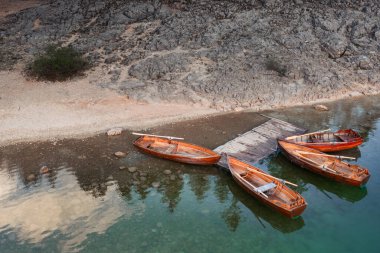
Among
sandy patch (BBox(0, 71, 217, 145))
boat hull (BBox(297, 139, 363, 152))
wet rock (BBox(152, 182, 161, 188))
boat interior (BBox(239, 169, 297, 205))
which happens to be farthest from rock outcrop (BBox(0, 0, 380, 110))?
wet rock (BBox(152, 182, 161, 188))

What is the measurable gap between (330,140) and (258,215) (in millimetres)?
9008

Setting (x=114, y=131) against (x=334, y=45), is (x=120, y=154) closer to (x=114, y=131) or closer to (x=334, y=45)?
(x=114, y=131)

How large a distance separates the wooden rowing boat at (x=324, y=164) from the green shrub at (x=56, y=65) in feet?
62.5

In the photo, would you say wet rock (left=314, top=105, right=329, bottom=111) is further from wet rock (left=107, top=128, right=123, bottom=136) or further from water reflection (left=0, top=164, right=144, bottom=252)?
water reflection (left=0, top=164, right=144, bottom=252)

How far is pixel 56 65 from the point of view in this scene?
30500 millimetres

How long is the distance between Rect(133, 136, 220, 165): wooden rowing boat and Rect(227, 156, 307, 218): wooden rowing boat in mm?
1356

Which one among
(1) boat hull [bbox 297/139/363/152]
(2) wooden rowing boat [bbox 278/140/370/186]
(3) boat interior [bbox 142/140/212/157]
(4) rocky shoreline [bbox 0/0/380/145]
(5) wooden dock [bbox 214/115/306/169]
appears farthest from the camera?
(4) rocky shoreline [bbox 0/0/380/145]

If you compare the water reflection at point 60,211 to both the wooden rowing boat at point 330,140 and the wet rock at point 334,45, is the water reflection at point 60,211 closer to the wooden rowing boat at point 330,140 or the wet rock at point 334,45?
the wooden rowing boat at point 330,140

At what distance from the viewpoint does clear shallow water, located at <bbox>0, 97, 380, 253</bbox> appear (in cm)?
1562

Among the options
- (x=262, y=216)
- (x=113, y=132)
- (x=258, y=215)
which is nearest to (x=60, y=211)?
(x=113, y=132)

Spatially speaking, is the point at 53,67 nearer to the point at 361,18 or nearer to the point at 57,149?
the point at 57,149

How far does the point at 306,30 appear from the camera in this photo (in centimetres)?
3591

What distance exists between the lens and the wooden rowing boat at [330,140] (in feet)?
72.5

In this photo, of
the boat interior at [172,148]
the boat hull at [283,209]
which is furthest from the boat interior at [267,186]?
the boat interior at [172,148]
